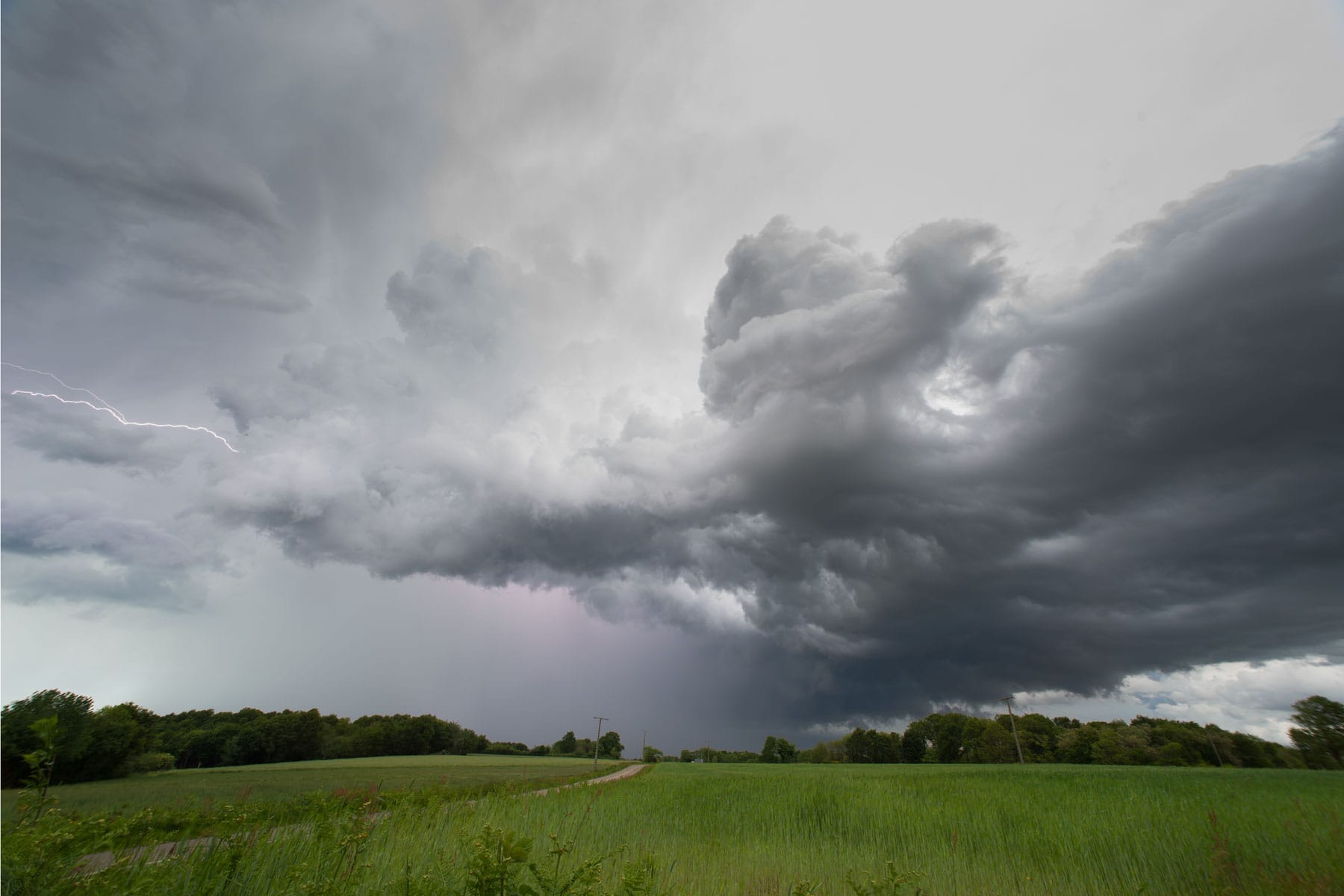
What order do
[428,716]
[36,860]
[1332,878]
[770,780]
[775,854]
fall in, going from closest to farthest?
[36,860] → [1332,878] → [775,854] → [770,780] → [428,716]

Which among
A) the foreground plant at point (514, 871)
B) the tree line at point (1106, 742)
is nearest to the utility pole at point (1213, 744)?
the tree line at point (1106, 742)

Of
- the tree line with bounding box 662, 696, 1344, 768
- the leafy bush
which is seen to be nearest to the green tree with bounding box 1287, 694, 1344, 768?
the tree line with bounding box 662, 696, 1344, 768

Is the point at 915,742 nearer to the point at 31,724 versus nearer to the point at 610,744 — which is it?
the point at 610,744

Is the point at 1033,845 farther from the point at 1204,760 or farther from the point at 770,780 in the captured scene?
the point at 1204,760

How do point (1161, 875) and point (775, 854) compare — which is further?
point (775, 854)

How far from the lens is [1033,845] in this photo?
10836 millimetres

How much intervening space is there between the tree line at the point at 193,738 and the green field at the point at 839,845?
8.26 feet

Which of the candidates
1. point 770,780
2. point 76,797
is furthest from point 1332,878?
point 76,797

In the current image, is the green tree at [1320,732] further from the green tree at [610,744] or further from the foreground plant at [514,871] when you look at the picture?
the green tree at [610,744]

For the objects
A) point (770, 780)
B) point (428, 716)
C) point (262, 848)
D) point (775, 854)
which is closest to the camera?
point (262, 848)

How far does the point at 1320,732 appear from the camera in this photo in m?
87.4

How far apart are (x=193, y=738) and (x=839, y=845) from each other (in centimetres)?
10139

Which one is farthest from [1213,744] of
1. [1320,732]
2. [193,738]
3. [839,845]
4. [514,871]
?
[193,738]

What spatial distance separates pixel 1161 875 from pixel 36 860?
14.5m
